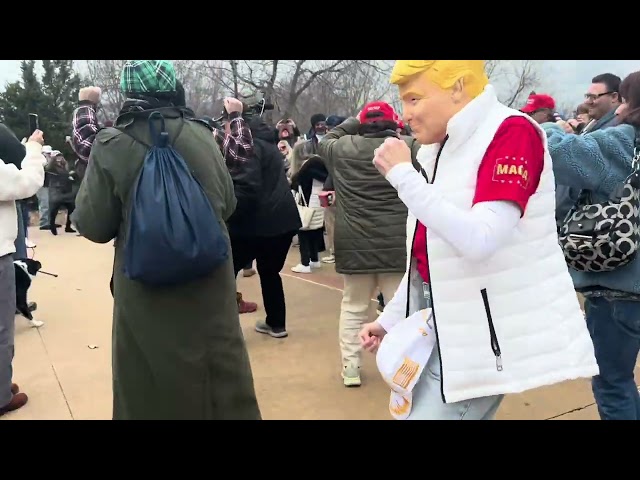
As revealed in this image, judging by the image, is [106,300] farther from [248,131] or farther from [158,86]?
[158,86]

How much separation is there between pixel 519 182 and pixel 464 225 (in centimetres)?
20

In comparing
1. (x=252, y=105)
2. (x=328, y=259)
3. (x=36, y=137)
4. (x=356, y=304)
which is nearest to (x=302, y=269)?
(x=328, y=259)

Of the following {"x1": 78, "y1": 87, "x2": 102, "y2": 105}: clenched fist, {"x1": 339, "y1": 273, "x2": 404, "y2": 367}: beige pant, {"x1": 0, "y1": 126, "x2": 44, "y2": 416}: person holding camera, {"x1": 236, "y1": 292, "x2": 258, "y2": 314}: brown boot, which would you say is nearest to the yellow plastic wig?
{"x1": 339, "y1": 273, "x2": 404, "y2": 367}: beige pant

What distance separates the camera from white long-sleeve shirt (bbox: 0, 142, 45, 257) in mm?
3355

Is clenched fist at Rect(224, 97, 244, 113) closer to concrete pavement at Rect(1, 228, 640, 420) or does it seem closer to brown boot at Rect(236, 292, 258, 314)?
concrete pavement at Rect(1, 228, 640, 420)

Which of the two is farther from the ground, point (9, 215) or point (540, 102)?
point (540, 102)

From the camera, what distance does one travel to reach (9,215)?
3.56 meters

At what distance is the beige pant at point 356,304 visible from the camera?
4.00 meters

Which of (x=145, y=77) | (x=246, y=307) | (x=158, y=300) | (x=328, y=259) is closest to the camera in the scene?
(x=158, y=300)

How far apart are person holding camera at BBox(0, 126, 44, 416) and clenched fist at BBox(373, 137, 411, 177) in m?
2.45

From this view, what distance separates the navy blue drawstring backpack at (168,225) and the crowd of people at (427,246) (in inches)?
2.7

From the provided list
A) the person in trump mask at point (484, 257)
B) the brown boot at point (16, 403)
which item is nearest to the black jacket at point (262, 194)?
the brown boot at point (16, 403)

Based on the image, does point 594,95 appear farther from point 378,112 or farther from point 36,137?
point 36,137

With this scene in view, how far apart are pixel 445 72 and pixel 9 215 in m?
2.90
